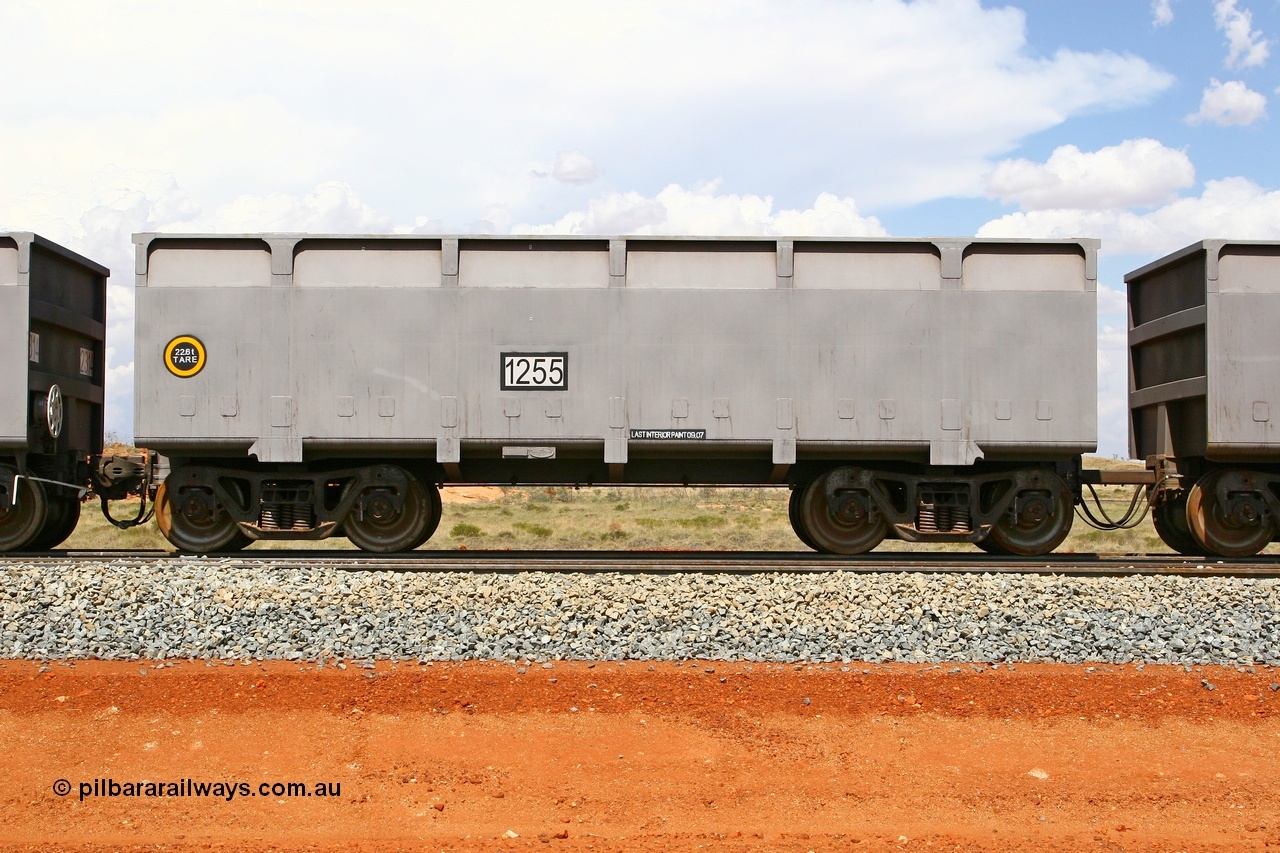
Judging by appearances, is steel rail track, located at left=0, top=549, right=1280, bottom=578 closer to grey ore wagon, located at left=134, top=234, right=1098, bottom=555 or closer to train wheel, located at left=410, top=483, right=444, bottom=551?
train wheel, located at left=410, top=483, right=444, bottom=551

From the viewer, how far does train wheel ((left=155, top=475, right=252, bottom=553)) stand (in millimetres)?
10336

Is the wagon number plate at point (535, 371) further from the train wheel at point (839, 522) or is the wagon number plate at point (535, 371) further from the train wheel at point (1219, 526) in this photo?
the train wheel at point (1219, 526)

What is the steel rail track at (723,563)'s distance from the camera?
9320 millimetres

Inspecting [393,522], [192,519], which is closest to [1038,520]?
[393,522]

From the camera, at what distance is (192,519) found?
1041 centimetres

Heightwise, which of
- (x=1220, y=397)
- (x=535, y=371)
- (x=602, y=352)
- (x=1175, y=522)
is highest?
(x=602, y=352)

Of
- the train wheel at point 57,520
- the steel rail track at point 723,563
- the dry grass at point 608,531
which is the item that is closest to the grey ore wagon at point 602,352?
the steel rail track at point 723,563

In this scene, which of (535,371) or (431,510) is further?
(431,510)

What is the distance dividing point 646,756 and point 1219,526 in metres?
8.41

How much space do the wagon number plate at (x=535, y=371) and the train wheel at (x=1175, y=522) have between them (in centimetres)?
702

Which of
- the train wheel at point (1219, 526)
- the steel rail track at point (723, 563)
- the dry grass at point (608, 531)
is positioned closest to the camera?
the steel rail track at point (723, 563)

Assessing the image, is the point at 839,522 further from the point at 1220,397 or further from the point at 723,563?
the point at 1220,397

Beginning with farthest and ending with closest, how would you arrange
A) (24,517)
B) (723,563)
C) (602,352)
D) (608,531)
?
(608,531)
(24,517)
(602,352)
(723,563)

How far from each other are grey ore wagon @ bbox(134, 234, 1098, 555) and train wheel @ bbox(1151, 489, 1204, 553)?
67.5 inches
